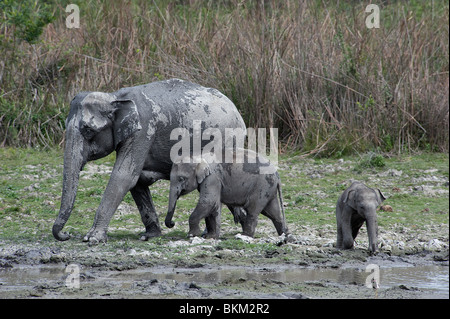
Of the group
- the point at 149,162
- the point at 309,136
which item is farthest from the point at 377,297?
the point at 309,136

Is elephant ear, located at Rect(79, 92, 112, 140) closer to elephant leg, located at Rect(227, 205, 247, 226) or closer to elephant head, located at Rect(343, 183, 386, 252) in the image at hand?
elephant leg, located at Rect(227, 205, 247, 226)

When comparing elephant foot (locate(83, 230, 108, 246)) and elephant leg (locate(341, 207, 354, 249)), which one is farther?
Result: elephant foot (locate(83, 230, 108, 246))

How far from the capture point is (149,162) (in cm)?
884

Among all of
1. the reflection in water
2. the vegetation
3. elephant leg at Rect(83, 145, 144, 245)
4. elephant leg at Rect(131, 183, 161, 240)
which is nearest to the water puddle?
the reflection in water

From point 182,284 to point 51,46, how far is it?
Answer: 8878 mm

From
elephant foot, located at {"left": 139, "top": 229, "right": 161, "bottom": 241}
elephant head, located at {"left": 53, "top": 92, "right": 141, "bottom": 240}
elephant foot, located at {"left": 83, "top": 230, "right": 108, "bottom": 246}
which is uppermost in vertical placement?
elephant head, located at {"left": 53, "top": 92, "right": 141, "bottom": 240}

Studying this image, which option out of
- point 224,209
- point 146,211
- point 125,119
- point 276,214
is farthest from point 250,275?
point 224,209

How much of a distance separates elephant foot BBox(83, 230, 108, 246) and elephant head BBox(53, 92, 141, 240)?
0.23 metres

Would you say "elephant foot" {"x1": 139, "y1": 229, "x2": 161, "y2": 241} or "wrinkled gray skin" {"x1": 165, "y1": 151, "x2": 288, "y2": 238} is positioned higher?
"wrinkled gray skin" {"x1": 165, "y1": 151, "x2": 288, "y2": 238}

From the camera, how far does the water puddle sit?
6949 millimetres

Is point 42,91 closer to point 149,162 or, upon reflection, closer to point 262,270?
point 149,162

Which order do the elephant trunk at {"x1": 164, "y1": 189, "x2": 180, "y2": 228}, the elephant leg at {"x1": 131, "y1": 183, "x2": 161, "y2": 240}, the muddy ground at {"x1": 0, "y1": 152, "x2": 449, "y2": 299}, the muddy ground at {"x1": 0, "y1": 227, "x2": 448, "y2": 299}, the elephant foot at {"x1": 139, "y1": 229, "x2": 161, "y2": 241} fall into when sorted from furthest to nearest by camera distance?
the elephant leg at {"x1": 131, "y1": 183, "x2": 161, "y2": 240} → the elephant foot at {"x1": 139, "y1": 229, "x2": 161, "y2": 241} → the elephant trunk at {"x1": 164, "y1": 189, "x2": 180, "y2": 228} → the muddy ground at {"x1": 0, "y1": 152, "x2": 449, "y2": 299} → the muddy ground at {"x1": 0, "y1": 227, "x2": 448, "y2": 299}

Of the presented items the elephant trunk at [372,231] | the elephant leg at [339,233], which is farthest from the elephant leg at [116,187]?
the elephant trunk at [372,231]

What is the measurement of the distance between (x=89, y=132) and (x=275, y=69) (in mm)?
5723
